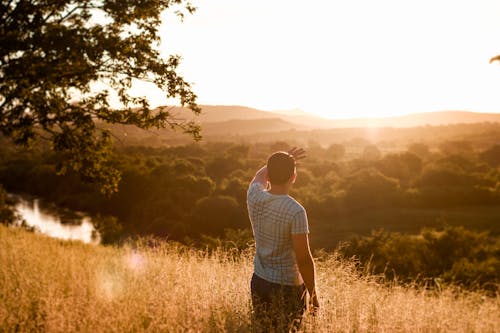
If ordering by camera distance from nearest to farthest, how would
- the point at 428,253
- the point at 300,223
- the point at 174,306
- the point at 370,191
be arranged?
the point at 300,223, the point at 174,306, the point at 428,253, the point at 370,191

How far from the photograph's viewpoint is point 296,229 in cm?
365

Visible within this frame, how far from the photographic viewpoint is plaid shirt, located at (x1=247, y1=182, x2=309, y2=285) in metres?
3.69

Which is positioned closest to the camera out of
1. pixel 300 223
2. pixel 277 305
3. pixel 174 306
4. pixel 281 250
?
pixel 300 223

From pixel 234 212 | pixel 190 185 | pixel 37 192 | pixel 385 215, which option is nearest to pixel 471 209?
pixel 385 215

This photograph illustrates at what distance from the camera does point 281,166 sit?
12.4ft

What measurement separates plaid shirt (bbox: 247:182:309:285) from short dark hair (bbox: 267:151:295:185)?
0.17 metres

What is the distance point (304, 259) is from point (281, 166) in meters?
0.81

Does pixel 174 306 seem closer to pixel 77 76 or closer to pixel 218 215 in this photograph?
pixel 77 76

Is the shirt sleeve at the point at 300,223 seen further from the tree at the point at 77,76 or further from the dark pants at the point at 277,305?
the tree at the point at 77,76

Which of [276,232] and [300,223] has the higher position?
[300,223]

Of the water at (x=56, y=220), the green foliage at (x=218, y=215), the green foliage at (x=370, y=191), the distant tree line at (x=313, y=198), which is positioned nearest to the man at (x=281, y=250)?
the distant tree line at (x=313, y=198)

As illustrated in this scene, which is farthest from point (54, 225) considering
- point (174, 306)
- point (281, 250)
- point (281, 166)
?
point (281, 166)

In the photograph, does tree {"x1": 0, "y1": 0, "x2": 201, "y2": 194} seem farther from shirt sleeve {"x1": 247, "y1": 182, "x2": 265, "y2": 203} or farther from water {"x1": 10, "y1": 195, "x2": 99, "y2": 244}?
water {"x1": 10, "y1": 195, "x2": 99, "y2": 244}

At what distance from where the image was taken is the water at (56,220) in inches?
1581
